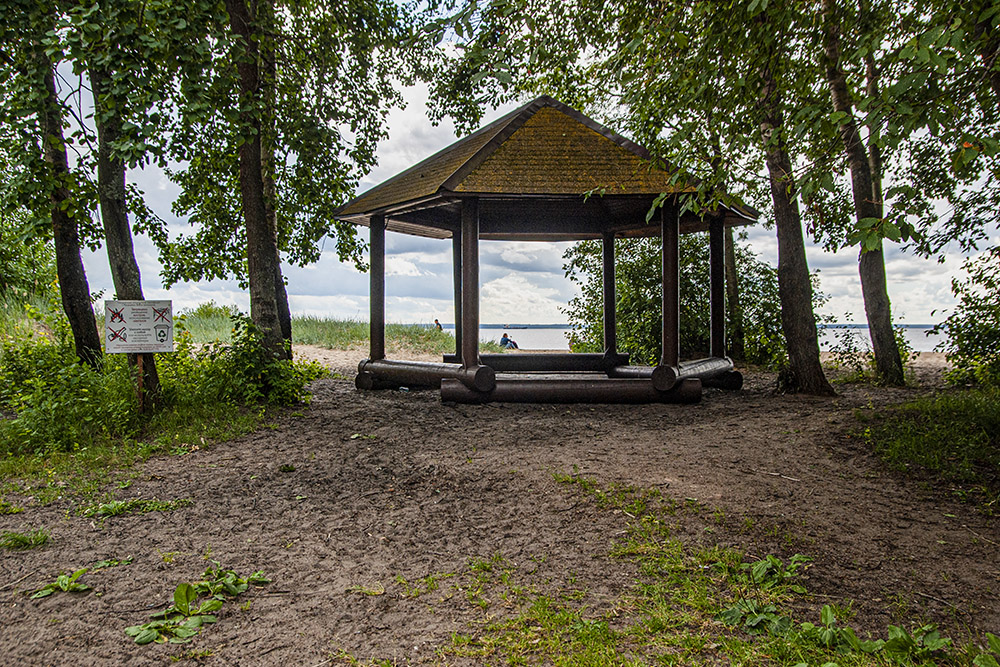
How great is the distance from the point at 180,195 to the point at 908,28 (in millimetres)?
10869

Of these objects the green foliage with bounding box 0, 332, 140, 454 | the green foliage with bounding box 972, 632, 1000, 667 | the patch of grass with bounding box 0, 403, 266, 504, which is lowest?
the green foliage with bounding box 972, 632, 1000, 667

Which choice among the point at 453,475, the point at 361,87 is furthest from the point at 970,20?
the point at 361,87

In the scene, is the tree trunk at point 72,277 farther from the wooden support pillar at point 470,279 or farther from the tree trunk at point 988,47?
the tree trunk at point 988,47

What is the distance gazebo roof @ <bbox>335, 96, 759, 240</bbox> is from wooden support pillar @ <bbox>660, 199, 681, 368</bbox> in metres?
0.45

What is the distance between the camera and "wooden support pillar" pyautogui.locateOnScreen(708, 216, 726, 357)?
33.1ft

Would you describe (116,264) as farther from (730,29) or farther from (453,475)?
(730,29)

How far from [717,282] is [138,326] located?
842cm

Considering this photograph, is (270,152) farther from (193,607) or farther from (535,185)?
(193,607)

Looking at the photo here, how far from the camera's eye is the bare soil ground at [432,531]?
2.99 metres

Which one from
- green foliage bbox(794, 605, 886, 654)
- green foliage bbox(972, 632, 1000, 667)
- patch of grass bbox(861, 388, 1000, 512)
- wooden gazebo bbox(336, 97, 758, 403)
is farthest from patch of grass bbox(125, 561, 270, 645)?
wooden gazebo bbox(336, 97, 758, 403)

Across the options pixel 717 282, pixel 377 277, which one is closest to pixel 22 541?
pixel 377 277

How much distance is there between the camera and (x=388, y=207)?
9523 millimetres

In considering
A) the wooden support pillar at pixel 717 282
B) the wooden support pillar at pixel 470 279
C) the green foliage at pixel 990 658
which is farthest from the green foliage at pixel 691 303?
the green foliage at pixel 990 658

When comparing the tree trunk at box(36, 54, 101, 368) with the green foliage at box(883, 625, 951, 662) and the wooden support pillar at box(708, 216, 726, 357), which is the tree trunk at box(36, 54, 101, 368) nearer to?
the green foliage at box(883, 625, 951, 662)
